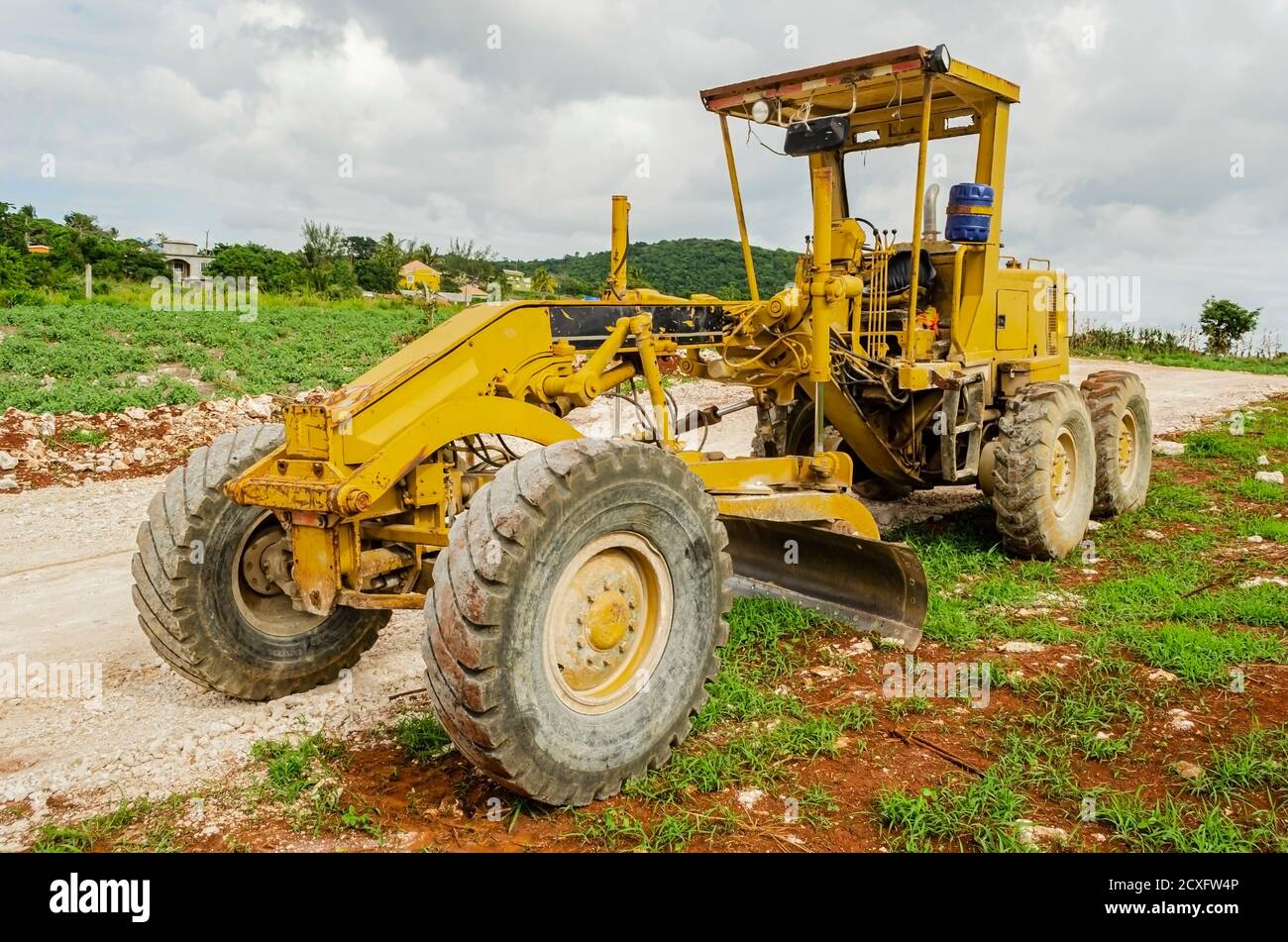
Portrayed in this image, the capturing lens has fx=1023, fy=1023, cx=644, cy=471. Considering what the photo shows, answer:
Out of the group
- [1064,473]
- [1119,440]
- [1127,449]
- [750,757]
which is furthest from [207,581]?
[1127,449]

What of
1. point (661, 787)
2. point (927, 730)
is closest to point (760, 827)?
point (661, 787)

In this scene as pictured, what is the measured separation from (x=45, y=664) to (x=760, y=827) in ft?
13.5

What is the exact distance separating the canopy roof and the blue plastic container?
544 millimetres

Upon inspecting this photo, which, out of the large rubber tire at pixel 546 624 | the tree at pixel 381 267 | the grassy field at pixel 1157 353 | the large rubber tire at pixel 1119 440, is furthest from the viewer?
the tree at pixel 381 267

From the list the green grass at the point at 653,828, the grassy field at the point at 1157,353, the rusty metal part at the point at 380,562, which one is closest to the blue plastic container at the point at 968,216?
the rusty metal part at the point at 380,562

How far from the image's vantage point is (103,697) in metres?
5.04

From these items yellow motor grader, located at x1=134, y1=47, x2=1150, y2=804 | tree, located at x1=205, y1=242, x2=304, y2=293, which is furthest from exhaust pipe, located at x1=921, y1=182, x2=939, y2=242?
tree, located at x1=205, y1=242, x2=304, y2=293

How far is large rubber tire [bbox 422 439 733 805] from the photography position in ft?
11.6

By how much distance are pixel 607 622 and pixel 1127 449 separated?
697 cm

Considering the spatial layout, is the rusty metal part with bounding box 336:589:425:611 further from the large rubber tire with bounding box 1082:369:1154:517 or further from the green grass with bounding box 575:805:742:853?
the large rubber tire with bounding box 1082:369:1154:517

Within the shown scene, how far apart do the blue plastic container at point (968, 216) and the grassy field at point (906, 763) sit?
288 cm

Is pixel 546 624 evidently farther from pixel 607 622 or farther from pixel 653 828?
pixel 653 828

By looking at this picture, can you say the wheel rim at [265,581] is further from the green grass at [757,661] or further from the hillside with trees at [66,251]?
the hillside with trees at [66,251]

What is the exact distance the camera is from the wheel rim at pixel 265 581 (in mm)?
4770
